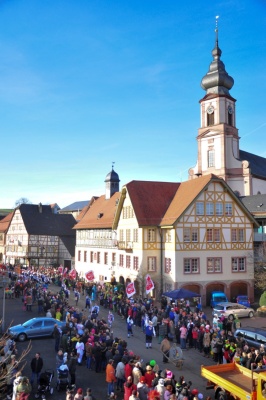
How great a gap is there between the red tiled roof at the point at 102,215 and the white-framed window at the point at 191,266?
13.1m

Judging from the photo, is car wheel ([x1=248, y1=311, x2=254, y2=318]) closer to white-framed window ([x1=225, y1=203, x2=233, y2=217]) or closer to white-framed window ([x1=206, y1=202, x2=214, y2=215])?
white-framed window ([x1=206, y1=202, x2=214, y2=215])

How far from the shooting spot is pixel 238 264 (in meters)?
37.3

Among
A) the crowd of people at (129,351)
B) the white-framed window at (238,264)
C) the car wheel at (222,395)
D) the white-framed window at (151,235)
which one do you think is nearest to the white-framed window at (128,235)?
the white-framed window at (151,235)

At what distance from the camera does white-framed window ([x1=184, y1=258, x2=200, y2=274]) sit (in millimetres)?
35625

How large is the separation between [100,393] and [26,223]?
5184cm

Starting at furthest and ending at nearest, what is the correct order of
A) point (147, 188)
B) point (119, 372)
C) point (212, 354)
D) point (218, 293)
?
point (147, 188)
point (218, 293)
point (212, 354)
point (119, 372)

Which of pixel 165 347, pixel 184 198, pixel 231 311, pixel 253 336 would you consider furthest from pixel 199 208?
pixel 165 347

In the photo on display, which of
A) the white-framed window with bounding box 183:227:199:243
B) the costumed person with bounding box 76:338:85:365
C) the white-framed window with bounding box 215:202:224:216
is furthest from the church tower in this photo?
the costumed person with bounding box 76:338:85:365

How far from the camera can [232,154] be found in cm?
5762

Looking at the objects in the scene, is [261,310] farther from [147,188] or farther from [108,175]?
[108,175]

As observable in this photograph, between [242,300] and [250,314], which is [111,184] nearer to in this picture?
[242,300]

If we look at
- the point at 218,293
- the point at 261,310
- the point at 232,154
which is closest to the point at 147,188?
the point at 218,293

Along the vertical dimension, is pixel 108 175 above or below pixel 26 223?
above

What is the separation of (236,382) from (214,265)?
77.4ft
